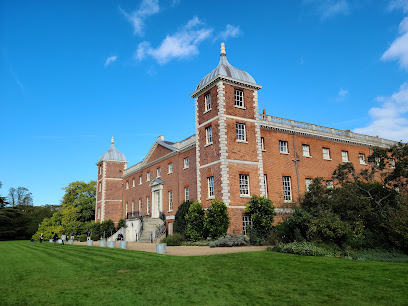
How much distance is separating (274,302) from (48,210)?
75.8 m

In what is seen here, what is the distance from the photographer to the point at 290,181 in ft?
93.0

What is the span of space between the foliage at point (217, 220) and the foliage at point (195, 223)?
1166mm

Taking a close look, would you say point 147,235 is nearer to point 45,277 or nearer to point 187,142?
point 187,142

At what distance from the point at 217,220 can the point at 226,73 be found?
11728mm

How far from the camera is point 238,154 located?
24.3 m

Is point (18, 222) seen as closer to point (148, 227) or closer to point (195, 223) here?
point (148, 227)

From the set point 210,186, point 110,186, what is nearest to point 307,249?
point 210,186

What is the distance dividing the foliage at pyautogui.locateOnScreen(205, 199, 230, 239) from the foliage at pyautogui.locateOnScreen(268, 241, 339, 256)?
677cm

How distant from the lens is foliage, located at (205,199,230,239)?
21.8m

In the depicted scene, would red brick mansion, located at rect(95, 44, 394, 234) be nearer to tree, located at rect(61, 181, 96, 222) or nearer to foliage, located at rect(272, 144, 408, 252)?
foliage, located at rect(272, 144, 408, 252)

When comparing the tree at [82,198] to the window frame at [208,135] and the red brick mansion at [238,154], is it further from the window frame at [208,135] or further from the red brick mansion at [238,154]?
the window frame at [208,135]

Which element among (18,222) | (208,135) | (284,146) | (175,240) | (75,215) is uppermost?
(208,135)

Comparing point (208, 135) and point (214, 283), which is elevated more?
point (208, 135)

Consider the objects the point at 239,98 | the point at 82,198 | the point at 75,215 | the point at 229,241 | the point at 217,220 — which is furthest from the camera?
the point at 82,198
